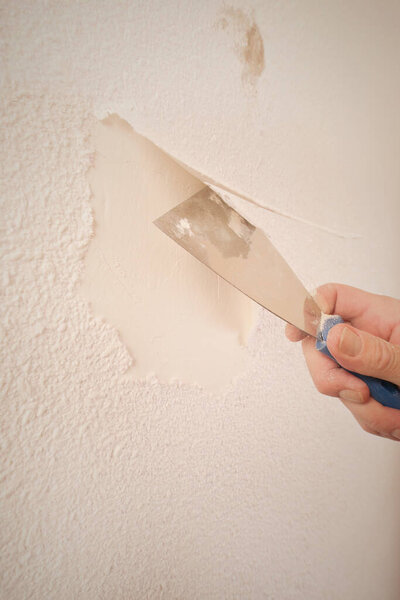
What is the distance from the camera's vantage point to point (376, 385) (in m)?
0.40

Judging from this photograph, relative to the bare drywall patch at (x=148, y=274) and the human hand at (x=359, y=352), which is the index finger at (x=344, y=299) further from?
the bare drywall patch at (x=148, y=274)

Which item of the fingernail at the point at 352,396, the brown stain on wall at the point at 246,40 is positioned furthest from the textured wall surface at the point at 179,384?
the fingernail at the point at 352,396

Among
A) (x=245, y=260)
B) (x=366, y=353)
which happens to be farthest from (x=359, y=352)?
(x=245, y=260)

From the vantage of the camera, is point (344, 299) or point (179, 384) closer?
point (179, 384)

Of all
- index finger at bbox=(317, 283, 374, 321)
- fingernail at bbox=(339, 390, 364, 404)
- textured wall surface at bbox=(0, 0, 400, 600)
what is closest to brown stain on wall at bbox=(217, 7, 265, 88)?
textured wall surface at bbox=(0, 0, 400, 600)

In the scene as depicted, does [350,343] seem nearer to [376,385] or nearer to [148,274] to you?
[376,385]

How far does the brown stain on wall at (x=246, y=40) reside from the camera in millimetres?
415

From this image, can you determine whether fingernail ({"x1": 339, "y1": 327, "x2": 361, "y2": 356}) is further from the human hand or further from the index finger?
the index finger

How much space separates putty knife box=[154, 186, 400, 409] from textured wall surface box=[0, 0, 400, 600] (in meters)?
0.09

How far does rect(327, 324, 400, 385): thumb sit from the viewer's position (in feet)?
1.15

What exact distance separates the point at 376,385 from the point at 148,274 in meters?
0.33

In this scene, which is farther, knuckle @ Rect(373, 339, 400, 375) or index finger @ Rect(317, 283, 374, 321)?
index finger @ Rect(317, 283, 374, 321)

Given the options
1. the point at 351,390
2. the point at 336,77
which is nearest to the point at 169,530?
the point at 351,390

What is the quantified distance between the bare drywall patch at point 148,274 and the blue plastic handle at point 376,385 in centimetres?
13
